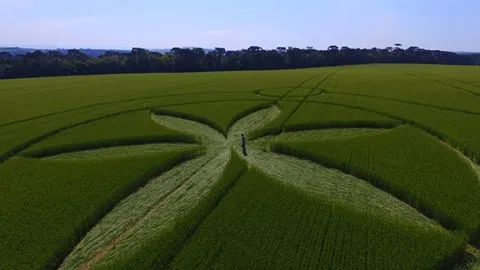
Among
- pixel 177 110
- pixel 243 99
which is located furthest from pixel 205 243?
pixel 243 99

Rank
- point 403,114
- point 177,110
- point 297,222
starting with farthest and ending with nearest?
point 177,110 → point 403,114 → point 297,222

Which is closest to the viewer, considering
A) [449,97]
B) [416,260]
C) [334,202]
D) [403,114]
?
[416,260]

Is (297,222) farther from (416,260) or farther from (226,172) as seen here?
(226,172)

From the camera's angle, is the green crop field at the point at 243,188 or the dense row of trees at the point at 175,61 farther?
the dense row of trees at the point at 175,61

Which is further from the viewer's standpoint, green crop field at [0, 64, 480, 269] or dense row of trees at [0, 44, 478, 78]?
dense row of trees at [0, 44, 478, 78]

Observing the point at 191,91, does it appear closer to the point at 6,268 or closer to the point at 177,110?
the point at 177,110

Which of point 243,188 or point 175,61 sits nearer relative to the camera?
point 243,188

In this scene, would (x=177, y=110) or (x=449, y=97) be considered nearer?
(x=177, y=110)

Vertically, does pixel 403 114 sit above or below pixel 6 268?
above
